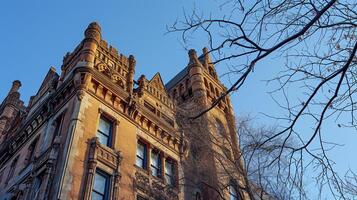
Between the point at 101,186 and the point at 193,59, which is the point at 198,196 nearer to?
the point at 101,186

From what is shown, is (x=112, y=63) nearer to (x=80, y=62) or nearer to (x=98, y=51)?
(x=98, y=51)

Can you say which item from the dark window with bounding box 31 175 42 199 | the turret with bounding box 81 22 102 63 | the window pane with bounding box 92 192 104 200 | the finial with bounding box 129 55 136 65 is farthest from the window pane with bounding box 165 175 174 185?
the finial with bounding box 129 55 136 65

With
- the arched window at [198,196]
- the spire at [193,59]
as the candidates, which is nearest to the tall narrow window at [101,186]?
the arched window at [198,196]

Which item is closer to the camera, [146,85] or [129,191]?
[129,191]

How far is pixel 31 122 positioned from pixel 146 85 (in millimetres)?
7389

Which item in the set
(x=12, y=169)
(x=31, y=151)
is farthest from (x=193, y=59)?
(x=12, y=169)

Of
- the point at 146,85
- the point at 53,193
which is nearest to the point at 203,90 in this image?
the point at 146,85

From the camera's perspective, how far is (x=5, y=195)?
17.1 meters

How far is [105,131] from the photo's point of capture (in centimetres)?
1702

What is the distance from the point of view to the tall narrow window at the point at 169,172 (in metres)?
18.9

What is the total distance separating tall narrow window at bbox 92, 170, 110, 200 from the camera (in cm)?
1415

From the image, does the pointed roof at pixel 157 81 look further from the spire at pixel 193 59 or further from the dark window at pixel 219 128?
the spire at pixel 193 59

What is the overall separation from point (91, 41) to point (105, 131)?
6.32 metres

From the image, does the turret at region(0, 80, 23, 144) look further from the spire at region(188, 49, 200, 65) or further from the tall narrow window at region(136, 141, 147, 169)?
the spire at region(188, 49, 200, 65)
